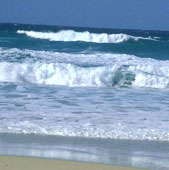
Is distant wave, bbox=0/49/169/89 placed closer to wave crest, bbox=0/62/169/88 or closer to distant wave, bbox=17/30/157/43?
wave crest, bbox=0/62/169/88

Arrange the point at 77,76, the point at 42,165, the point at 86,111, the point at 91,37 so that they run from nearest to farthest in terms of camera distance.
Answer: the point at 42,165
the point at 86,111
the point at 77,76
the point at 91,37

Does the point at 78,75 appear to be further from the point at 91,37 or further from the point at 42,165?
the point at 91,37

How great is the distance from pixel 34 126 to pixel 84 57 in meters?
11.9

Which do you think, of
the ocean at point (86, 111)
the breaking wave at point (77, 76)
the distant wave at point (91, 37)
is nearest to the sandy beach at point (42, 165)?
the ocean at point (86, 111)

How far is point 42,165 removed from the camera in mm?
4852

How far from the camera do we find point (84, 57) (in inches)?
733

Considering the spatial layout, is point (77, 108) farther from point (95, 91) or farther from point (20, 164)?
point (20, 164)

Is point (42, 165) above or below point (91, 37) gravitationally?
above

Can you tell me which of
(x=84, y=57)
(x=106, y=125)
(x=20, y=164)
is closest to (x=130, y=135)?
(x=106, y=125)

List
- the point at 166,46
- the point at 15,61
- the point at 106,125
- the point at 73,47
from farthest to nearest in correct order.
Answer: the point at 166,46 < the point at 73,47 < the point at 15,61 < the point at 106,125

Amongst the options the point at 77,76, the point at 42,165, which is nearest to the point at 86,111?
the point at 42,165

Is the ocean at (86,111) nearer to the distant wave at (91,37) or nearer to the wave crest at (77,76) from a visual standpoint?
the wave crest at (77,76)

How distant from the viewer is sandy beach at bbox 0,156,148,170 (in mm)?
4762

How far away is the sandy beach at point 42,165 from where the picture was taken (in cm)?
476
